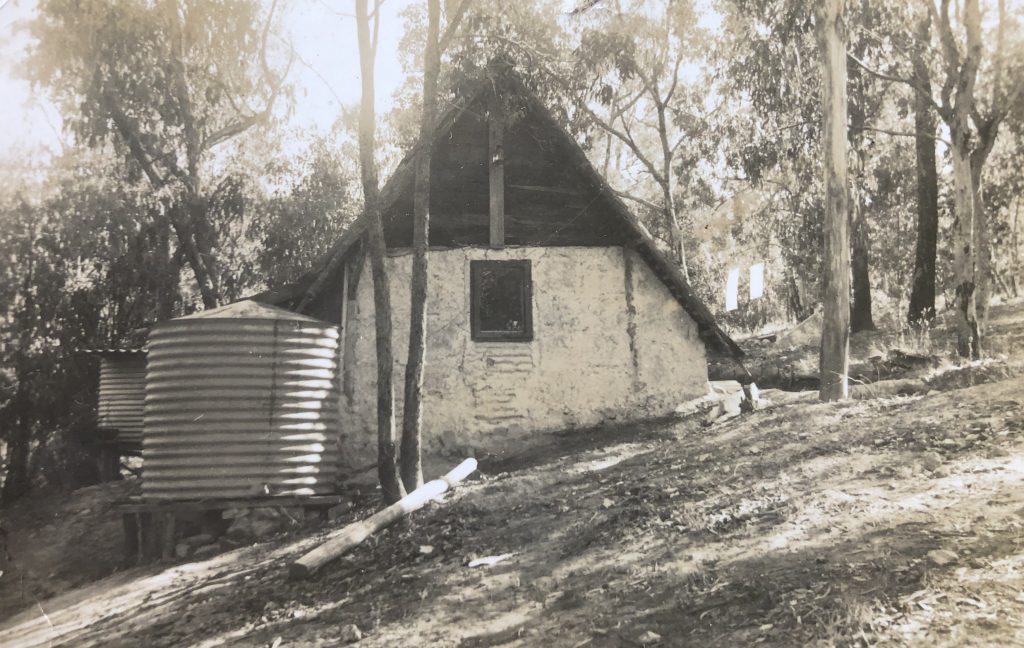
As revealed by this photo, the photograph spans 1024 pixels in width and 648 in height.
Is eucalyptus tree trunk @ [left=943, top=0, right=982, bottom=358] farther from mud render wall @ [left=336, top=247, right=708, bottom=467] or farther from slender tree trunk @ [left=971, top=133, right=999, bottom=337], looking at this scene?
mud render wall @ [left=336, top=247, right=708, bottom=467]

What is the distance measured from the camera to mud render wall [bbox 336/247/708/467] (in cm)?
990

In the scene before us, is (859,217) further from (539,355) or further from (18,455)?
(18,455)

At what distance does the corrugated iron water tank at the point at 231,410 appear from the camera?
23.6ft

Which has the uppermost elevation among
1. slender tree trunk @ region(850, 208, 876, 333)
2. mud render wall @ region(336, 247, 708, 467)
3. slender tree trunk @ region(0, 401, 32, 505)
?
slender tree trunk @ region(850, 208, 876, 333)

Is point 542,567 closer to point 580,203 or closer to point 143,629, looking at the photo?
point 143,629

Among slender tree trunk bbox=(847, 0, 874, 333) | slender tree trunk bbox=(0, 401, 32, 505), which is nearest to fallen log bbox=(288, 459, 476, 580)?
slender tree trunk bbox=(0, 401, 32, 505)

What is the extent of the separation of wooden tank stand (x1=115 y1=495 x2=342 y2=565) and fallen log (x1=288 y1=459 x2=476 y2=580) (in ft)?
2.53

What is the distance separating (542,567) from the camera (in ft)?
17.0

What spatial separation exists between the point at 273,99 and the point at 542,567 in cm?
838

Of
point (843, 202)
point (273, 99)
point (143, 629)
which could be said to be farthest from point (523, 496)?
point (273, 99)

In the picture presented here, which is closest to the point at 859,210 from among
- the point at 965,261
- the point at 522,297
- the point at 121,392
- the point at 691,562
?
the point at 965,261

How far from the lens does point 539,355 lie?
10.3m

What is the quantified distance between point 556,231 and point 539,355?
176 cm

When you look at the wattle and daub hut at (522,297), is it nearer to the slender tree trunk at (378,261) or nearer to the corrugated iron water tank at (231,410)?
the slender tree trunk at (378,261)
